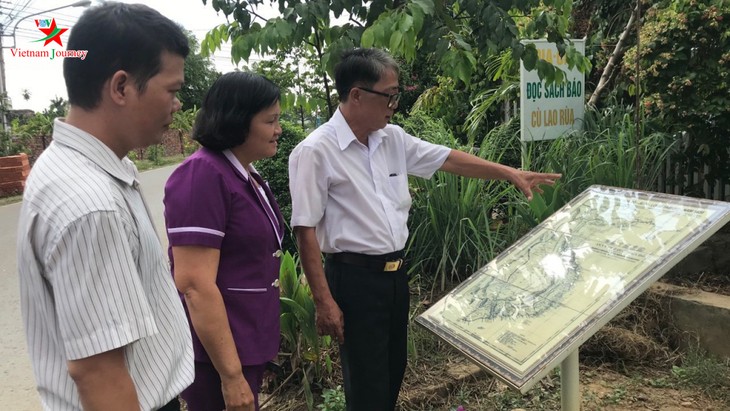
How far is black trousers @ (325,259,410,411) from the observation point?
2.04 metres

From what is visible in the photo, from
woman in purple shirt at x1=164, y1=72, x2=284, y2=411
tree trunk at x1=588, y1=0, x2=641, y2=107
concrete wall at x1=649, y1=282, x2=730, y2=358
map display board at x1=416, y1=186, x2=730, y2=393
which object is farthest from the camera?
tree trunk at x1=588, y1=0, x2=641, y2=107

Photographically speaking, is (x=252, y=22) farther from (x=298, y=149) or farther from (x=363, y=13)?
(x=298, y=149)

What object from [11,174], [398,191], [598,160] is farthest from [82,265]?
[11,174]

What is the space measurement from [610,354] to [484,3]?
214 cm

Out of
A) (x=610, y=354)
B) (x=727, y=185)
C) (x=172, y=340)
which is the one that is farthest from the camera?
(x=727, y=185)

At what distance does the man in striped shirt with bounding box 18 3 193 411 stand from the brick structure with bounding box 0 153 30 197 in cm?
1372

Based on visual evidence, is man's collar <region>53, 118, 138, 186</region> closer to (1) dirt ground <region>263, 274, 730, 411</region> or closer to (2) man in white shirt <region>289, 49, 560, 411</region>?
(2) man in white shirt <region>289, 49, 560, 411</region>

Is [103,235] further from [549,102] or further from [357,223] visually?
[549,102]

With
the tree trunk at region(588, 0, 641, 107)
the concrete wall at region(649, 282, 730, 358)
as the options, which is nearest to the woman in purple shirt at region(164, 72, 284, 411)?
the concrete wall at region(649, 282, 730, 358)

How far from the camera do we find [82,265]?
88cm

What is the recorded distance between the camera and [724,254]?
3.47 m

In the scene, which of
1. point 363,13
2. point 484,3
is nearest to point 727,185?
point 484,3

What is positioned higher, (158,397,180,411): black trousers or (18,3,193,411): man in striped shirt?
(18,3,193,411): man in striped shirt

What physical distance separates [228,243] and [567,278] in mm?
1162
